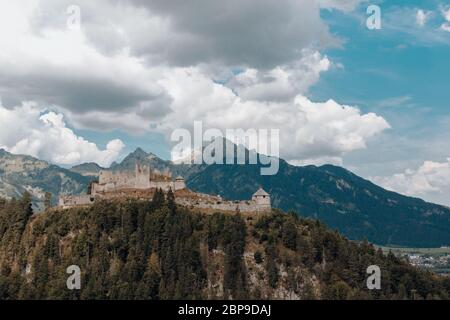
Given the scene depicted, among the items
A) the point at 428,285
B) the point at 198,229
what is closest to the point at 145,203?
the point at 198,229

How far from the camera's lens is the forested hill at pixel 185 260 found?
17250 cm

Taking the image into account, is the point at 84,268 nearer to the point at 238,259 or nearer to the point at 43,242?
the point at 43,242

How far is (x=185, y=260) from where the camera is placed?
586 feet

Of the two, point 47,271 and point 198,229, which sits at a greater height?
point 198,229

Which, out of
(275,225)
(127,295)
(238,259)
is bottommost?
(127,295)

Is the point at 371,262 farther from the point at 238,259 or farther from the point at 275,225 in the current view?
the point at 238,259

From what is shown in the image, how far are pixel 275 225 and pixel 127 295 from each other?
6179 cm

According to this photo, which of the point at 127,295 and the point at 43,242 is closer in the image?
the point at 127,295

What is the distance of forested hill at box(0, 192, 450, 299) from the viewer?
172 meters

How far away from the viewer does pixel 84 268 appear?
179750 mm
